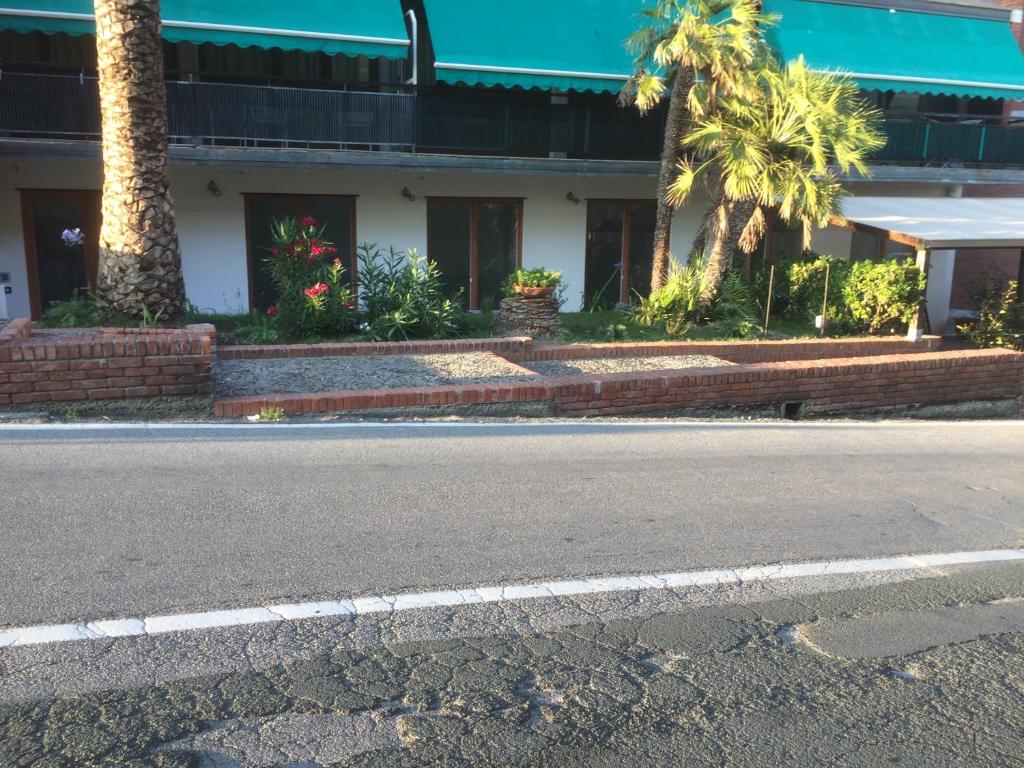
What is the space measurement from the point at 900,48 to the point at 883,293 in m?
6.51

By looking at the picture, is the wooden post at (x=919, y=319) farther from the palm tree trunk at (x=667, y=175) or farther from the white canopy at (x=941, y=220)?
the palm tree trunk at (x=667, y=175)

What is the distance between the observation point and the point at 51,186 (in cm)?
1490

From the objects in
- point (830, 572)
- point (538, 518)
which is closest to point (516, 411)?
point (538, 518)

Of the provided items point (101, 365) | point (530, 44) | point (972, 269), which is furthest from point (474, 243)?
point (972, 269)

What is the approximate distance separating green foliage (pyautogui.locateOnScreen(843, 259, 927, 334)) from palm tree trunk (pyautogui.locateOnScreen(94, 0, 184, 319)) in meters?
10.8

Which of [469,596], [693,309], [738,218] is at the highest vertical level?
[738,218]

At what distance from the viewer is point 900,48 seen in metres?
18.1

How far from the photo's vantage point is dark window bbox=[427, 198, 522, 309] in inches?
679

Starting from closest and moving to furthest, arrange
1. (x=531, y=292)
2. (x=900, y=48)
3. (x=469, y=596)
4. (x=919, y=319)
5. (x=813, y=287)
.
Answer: (x=469, y=596)
(x=531, y=292)
(x=919, y=319)
(x=813, y=287)
(x=900, y=48)

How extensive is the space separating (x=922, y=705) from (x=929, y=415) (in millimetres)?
9590

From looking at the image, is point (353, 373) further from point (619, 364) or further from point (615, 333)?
point (615, 333)

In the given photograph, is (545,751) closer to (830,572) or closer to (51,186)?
(830,572)

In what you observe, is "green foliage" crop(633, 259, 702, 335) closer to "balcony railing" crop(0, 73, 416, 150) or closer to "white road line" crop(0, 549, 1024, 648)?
"balcony railing" crop(0, 73, 416, 150)

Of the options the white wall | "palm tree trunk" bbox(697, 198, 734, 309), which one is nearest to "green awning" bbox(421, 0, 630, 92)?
the white wall
